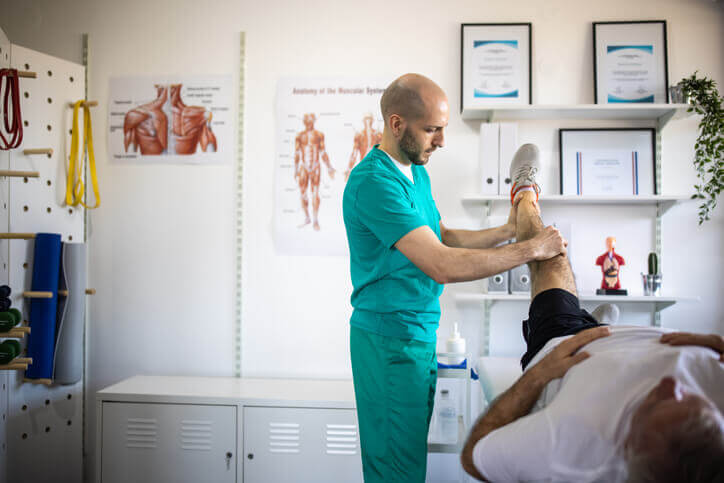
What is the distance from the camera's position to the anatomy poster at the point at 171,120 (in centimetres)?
245

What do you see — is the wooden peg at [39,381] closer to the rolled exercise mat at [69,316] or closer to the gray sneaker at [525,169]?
the rolled exercise mat at [69,316]

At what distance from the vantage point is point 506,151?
7.11 ft

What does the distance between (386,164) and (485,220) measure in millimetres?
961

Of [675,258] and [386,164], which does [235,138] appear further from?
[675,258]

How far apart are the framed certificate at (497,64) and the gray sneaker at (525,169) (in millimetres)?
576

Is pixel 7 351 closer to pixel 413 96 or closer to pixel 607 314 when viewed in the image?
pixel 413 96

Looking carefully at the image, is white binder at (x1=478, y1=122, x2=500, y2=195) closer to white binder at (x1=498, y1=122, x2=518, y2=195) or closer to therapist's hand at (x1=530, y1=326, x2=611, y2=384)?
white binder at (x1=498, y1=122, x2=518, y2=195)

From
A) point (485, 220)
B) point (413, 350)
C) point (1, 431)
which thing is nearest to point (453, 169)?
point (485, 220)

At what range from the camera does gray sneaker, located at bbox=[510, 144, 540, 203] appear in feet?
5.61

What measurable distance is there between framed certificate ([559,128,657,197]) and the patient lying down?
4.53 ft

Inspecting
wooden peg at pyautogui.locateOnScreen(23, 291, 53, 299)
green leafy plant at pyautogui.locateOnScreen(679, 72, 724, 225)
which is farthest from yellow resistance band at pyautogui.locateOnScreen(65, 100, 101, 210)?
green leafy plant at pyautogui.locateOnScreen(679, 72, 724, 225)

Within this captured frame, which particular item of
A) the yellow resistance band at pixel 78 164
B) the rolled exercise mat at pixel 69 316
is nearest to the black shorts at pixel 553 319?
the rolled exercise mat at pixel 69 316

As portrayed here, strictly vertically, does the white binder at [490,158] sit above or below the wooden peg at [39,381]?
above

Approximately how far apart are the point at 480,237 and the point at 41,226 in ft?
5.96
